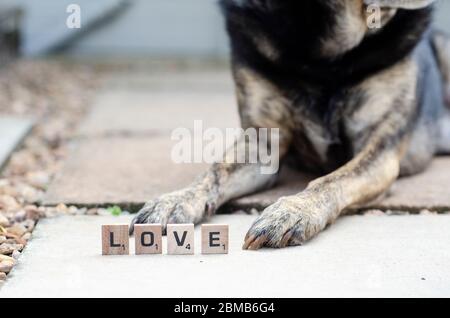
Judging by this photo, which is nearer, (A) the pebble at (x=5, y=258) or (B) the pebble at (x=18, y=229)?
(A) the pebble at (x=5, y=258)

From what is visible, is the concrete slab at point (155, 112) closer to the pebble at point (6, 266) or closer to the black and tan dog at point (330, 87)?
the black and tan dog at point (330, 87)

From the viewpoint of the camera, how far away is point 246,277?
2586 millimetres

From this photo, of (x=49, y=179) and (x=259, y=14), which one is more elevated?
(x=259, y=14)

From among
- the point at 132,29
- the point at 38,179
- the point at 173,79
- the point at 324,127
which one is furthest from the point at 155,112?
the point at 132,29

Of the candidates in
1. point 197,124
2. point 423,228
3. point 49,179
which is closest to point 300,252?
point 423,228

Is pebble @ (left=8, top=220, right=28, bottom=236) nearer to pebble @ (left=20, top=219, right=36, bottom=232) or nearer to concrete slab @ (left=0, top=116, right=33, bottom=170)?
pebble @ (left=20, top=219, right=36, bottom=232)

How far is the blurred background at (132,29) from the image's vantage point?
8859 millimetres

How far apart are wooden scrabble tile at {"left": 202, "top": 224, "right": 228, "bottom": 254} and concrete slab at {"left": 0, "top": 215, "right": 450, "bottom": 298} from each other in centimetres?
3

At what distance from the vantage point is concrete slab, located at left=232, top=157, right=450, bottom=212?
359cm

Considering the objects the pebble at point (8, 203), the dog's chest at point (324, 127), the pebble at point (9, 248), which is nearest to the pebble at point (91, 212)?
the pebble at point (8, 203)

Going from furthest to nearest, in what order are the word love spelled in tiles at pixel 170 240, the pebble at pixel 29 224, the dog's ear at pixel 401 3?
the dog's ear at pixel 401 3 → the pebble at pixel 29 224 → the word love spelled in tiles at pixel 170 240

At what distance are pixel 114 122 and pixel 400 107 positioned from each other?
2498mm

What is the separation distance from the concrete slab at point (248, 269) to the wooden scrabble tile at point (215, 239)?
29 millimetres

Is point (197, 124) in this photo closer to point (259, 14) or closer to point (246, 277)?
point (259, 14)
